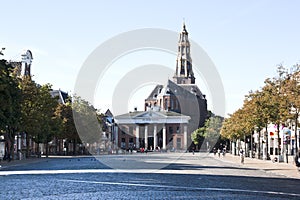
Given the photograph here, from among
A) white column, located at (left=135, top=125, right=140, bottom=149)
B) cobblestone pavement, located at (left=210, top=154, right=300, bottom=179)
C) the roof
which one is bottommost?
cobblestone pavement, located at (left=210, top=154, right=300, bottom=179)

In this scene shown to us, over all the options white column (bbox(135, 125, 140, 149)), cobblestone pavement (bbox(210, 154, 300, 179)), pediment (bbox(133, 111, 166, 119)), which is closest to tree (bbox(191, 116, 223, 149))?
pediment (bbox(133, 111, 166, 119))

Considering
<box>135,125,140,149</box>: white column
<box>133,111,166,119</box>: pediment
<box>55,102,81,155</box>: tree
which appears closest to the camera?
<box>55,102,81,155</box>: tree

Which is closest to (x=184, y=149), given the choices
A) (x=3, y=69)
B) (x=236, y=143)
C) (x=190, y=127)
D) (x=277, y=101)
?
(x=190, y=127)

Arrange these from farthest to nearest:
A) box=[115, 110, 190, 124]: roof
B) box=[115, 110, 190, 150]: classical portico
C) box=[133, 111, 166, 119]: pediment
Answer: box=[133, 111, 166, 119]: pediment → box=[115, 110, 190, 124]: roof → box=[115, 110, 190, 150]: classical portico

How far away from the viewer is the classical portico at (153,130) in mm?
181875

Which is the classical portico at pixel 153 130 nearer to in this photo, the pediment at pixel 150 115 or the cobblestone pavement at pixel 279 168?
the pediment at pixel 150 115

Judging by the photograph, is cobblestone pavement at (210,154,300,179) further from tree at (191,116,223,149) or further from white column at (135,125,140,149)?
white column at (135,125,140,149)

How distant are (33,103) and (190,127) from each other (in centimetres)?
11909

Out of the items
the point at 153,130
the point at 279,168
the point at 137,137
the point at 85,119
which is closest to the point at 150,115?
the point at 153,130

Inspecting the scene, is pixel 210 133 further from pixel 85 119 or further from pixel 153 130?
pixel 85 119

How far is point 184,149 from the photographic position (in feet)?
582

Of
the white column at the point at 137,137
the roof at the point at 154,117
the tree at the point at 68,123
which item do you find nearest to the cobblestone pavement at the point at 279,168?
the tree at the point at 68,123

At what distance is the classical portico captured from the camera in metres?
182

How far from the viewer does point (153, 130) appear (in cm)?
18600
